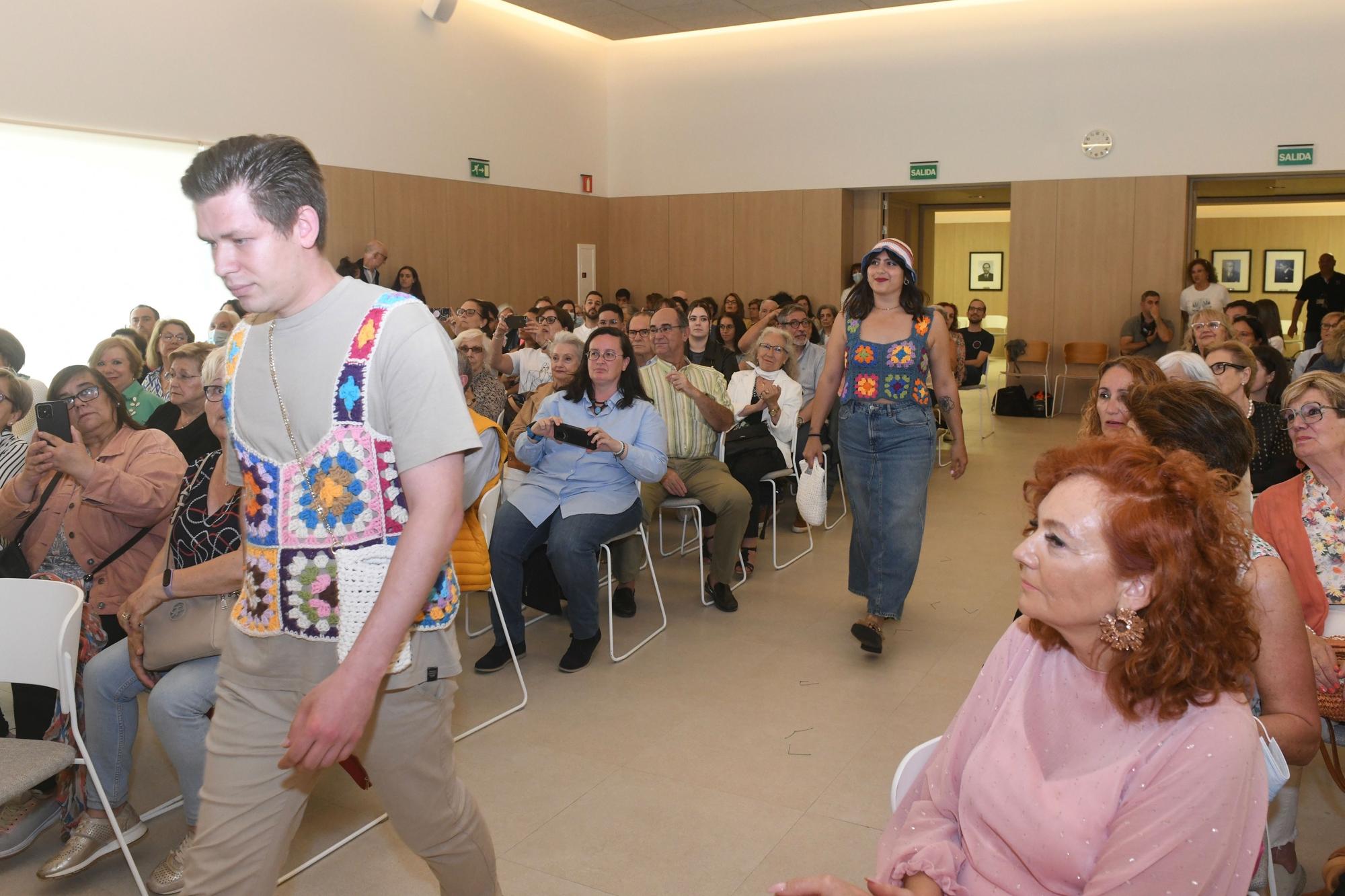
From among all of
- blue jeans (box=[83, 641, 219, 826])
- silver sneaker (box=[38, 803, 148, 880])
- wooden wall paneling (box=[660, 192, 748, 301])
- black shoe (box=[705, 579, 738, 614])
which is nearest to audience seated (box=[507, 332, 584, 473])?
black shoe (box=[705, 579, 738, 614])

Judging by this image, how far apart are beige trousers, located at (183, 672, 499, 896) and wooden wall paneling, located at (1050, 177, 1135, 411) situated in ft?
→ 37.7

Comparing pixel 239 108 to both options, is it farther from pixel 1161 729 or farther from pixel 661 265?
pixel 1161 729

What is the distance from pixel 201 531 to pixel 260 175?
1.47 m

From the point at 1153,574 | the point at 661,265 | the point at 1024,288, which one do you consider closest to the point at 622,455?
the point at 1153,574

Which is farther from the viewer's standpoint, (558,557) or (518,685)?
(558,557)

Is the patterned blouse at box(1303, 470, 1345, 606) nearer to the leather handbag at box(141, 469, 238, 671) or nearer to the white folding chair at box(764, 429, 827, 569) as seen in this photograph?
the white folding chair at box(764, 429, 827, 569)

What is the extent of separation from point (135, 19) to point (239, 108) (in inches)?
43.5

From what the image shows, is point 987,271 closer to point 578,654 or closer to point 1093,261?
point 1093,261

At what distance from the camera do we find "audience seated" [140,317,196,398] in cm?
608

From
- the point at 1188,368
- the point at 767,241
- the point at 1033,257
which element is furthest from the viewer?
the point at 767,241

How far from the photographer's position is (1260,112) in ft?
35.1

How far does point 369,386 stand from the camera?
1651 mm

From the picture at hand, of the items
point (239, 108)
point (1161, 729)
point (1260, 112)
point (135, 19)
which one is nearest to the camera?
point (1161, 729)

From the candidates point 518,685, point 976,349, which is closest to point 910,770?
point 518,685
